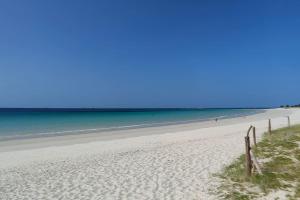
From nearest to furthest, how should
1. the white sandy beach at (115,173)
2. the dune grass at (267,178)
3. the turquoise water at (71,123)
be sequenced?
the dune grass at (267,178)
the white sandy beach at (115,173)
the turquoise water at (71,123)

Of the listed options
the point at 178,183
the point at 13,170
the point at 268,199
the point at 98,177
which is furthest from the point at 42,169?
the point at 268,199

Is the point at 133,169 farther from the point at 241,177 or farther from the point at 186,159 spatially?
the point at 241,177

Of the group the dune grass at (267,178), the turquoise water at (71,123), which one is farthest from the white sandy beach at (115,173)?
the turquoise water at (71,123)

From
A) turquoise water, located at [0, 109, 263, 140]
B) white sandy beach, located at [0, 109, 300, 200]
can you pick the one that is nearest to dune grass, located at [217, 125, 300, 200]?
white sandy beach, located at [0, 109, 300, 200]

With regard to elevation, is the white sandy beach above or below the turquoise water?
below

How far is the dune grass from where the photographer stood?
8.06 meters

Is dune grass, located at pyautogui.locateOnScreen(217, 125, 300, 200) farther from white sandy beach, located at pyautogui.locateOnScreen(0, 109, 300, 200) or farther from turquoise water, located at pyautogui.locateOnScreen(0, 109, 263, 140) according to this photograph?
turquoise water, located at pyautogui.locateOnScreen(0, 109, 263, 140)

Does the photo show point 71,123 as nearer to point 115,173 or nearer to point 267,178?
point 115,173

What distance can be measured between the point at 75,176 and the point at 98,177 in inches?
39.6

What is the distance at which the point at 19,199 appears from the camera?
8.28 meters

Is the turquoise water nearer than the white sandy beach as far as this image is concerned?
No

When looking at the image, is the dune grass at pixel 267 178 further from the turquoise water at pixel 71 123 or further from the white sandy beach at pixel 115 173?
the turquoise water at pixel 71 123

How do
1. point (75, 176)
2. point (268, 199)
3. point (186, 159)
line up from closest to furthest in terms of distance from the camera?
point (268, 199), point (75, 176), point (186, 159)

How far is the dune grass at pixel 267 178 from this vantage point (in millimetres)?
8062
